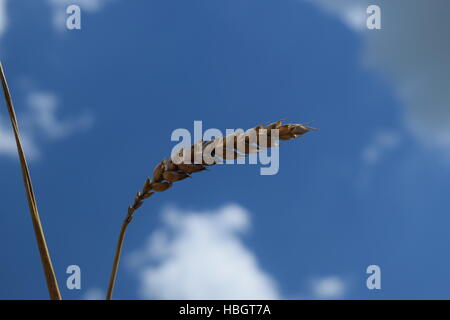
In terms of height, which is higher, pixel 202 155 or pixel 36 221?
pixel 202 155

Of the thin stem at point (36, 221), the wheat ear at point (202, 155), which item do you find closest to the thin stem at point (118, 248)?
the wheat ear at point (202, 155)

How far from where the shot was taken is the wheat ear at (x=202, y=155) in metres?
0.92

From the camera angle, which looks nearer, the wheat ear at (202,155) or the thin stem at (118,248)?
the wheat ear at (202,155)

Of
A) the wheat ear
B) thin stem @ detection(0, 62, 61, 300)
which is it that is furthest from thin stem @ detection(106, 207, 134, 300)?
thin stem @ detection(0, 62, 61, 300)

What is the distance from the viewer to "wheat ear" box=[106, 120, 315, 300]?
0.92m

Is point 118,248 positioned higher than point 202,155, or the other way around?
point 202,155

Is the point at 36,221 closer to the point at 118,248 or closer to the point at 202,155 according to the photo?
the point at 118,248

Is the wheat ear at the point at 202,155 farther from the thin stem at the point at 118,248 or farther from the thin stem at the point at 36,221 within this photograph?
the thin stem at the point at 36,221

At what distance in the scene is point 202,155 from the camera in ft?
3.20

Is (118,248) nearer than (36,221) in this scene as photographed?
No

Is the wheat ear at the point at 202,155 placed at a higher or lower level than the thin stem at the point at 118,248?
higher

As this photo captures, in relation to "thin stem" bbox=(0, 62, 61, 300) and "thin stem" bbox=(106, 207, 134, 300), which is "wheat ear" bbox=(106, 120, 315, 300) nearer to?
"thin stem" bbox=(106, 207, 134, 300)

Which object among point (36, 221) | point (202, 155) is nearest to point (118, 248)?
point (36, 221)
